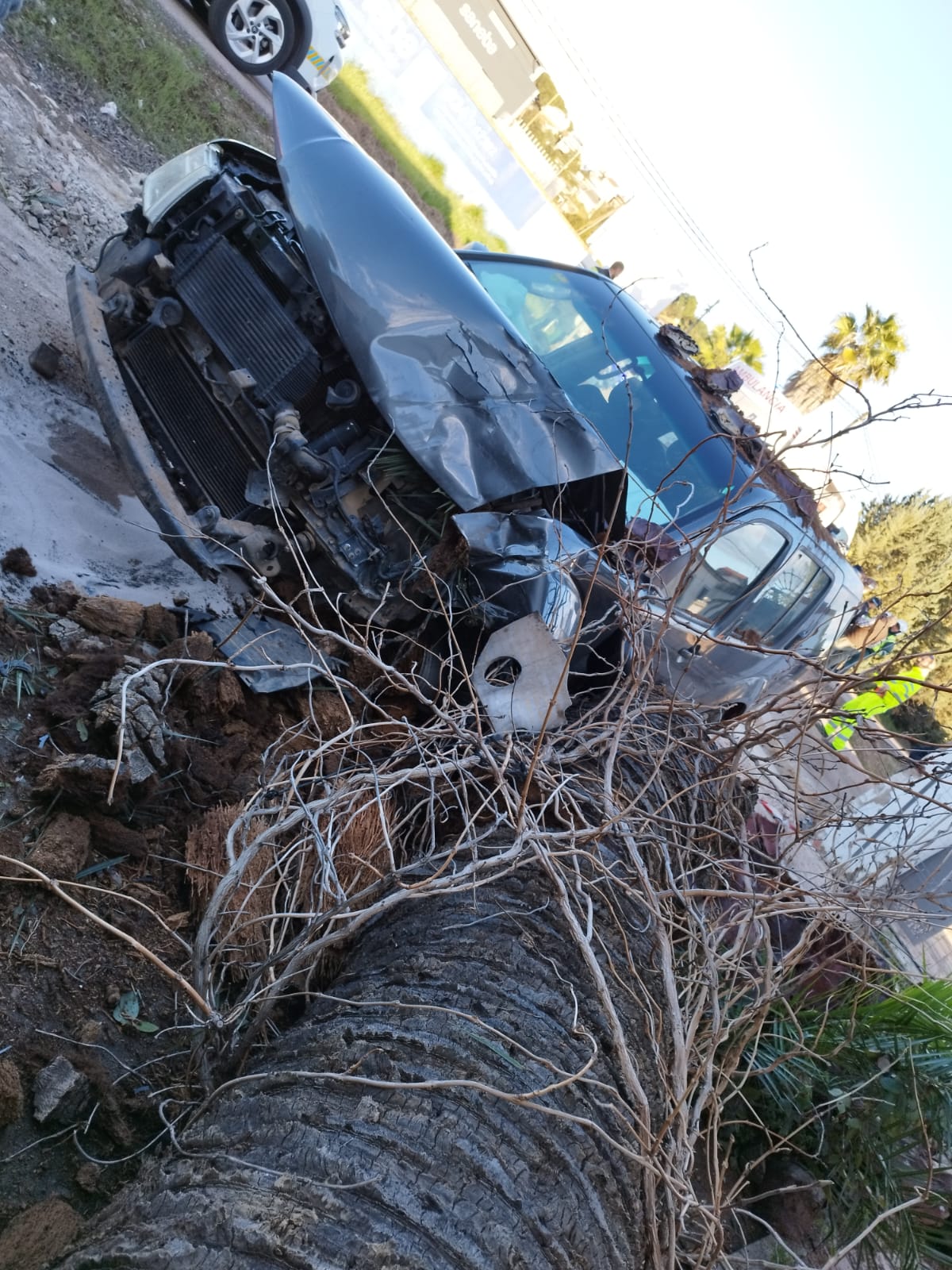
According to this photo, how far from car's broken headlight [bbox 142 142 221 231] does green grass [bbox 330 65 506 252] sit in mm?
12065

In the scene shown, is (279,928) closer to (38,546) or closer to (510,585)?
(510,585)

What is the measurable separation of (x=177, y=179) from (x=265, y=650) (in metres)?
2.43

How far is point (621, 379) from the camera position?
15.1 feet

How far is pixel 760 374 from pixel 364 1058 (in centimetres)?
2391

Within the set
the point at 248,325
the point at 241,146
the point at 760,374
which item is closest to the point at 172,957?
the point at 248,325

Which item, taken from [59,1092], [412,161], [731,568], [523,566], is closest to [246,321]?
[523,566]

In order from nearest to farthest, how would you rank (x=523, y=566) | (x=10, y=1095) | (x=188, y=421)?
(x=10, y=1095) → (x=523, y=566) → (x=188, y=421)

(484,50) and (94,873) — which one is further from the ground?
(484,50)

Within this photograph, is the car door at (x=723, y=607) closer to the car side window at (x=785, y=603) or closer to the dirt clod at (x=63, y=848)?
the car side window at (x=785, y=603)

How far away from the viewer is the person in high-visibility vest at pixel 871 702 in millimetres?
2504

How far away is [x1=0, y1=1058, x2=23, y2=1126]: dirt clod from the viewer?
1.77 metres

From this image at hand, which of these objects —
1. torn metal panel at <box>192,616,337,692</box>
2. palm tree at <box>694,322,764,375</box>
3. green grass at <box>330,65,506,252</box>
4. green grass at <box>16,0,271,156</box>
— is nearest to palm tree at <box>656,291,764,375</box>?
palm tree at <box>694,322,764,375</box>

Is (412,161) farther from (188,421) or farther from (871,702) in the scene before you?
(188,421)

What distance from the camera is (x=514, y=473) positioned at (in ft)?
11.2
